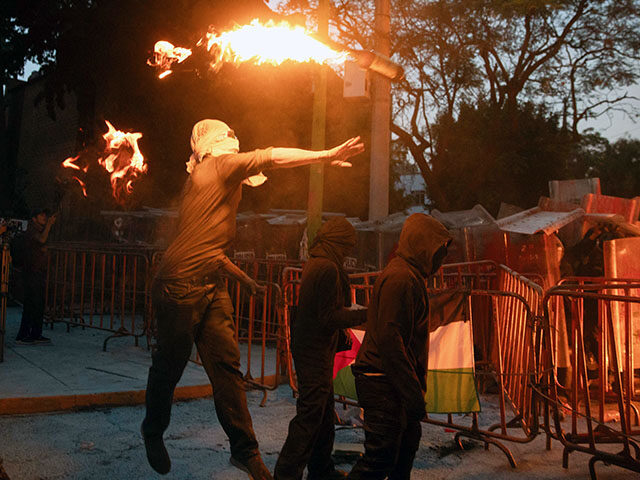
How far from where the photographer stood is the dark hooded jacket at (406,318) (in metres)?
3.27

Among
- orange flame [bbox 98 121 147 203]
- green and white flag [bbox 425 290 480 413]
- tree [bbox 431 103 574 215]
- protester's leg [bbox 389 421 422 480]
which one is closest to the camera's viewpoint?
protester's leg [bbox 389 421 422 480]

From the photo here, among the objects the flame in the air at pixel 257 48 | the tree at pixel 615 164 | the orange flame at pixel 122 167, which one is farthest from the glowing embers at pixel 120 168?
the tree at pixel 615 164

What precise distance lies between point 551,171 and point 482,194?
304 cm

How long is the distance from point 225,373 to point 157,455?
2.31ft

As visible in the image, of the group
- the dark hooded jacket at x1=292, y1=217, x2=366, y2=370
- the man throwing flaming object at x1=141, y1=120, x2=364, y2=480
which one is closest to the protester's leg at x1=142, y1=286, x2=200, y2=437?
the man throwing flaming object at x1=141, y1=120, x2=364, y2=480

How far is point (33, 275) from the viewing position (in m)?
9.17

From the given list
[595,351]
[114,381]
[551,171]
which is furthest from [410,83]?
[114,381]

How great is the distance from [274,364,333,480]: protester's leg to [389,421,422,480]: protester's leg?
64 cm

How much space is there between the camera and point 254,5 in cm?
1650

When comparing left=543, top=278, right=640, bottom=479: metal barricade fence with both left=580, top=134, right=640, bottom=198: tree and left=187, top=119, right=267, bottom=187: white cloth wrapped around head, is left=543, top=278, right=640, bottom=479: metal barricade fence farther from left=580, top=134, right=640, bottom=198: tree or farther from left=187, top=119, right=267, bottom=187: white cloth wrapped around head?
left=580, top=134, right=640, bottom=198: tree

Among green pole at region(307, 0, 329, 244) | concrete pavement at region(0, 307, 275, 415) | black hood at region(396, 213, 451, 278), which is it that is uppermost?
green pole at region(307, 0, 329, 244)

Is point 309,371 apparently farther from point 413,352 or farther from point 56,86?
point 56,86

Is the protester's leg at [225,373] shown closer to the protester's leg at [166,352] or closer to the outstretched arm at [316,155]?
the protester's leg at [166,352]

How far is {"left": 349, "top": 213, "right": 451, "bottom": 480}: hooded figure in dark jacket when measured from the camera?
3.29 m
